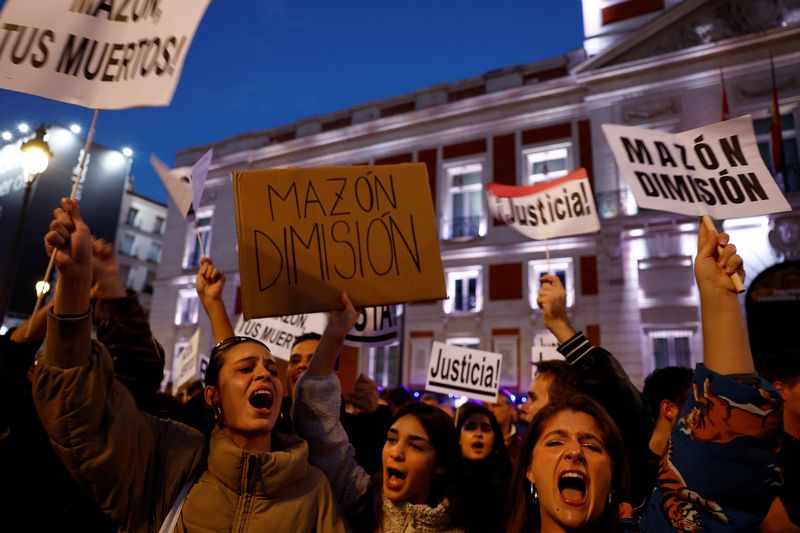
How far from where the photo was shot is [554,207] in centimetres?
487

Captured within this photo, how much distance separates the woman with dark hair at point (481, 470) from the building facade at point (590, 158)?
9.38 meters

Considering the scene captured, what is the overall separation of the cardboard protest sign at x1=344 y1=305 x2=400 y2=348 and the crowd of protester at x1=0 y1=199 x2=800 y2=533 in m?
1.85

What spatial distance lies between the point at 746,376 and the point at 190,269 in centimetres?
2486

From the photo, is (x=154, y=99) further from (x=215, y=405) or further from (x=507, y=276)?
(x=507, y=276)

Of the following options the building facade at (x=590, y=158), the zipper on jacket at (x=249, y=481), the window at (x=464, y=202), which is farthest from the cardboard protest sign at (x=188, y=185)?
the window at (x=464, y=202)

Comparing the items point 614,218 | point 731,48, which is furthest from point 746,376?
point 731,48

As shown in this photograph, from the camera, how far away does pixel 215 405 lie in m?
2.10

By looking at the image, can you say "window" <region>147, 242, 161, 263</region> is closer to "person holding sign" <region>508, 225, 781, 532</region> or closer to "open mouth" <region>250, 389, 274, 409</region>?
"open mouth" <region>250, 389, 274, 409</region>

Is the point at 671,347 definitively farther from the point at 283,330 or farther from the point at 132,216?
the point at 132,216

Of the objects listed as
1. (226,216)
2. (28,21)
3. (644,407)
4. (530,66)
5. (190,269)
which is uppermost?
(530,66)

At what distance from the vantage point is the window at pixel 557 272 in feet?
55.1

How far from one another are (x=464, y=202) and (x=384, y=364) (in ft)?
21.5

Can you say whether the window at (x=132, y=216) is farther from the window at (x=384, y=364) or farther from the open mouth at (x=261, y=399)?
the open mouth at (x=261, y=399)

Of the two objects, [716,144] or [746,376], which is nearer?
[746,376]
